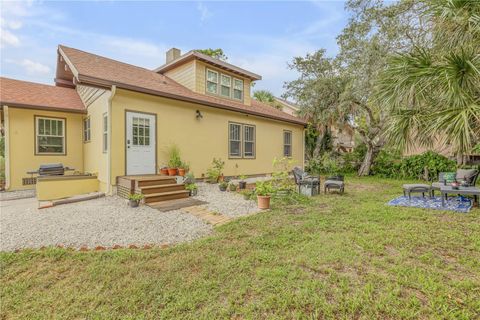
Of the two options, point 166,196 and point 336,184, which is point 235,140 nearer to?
point 336,184

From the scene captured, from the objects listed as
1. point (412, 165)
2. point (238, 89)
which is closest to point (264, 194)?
point (238, 89)

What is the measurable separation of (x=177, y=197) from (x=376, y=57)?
10219mm

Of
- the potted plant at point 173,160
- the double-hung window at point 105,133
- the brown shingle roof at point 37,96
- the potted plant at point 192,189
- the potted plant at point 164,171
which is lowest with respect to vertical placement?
the potted plant at point 192,189

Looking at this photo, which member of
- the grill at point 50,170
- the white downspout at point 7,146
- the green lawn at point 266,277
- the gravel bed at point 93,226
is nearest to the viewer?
the green lawn at point 266,277

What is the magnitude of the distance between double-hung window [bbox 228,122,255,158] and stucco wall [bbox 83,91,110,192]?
16.0 ft

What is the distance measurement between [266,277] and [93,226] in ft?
12.2

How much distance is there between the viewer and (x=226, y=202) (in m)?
6.75

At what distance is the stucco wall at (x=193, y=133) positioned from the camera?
7.32 metres

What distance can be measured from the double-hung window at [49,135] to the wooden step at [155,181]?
502cm

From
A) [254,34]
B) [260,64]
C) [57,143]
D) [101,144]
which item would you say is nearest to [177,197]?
[101,144]

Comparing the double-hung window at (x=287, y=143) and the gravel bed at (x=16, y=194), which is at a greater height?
the double-hung window at (x=287, y=143)

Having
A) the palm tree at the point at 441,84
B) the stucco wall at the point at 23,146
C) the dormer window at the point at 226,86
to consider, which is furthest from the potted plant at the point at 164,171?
the palm tree at the point at 441,84

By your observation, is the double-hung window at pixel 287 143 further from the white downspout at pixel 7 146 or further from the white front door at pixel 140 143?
the white downspout at pixel 7 146

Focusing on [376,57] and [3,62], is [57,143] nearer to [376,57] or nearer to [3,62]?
[3,62]
